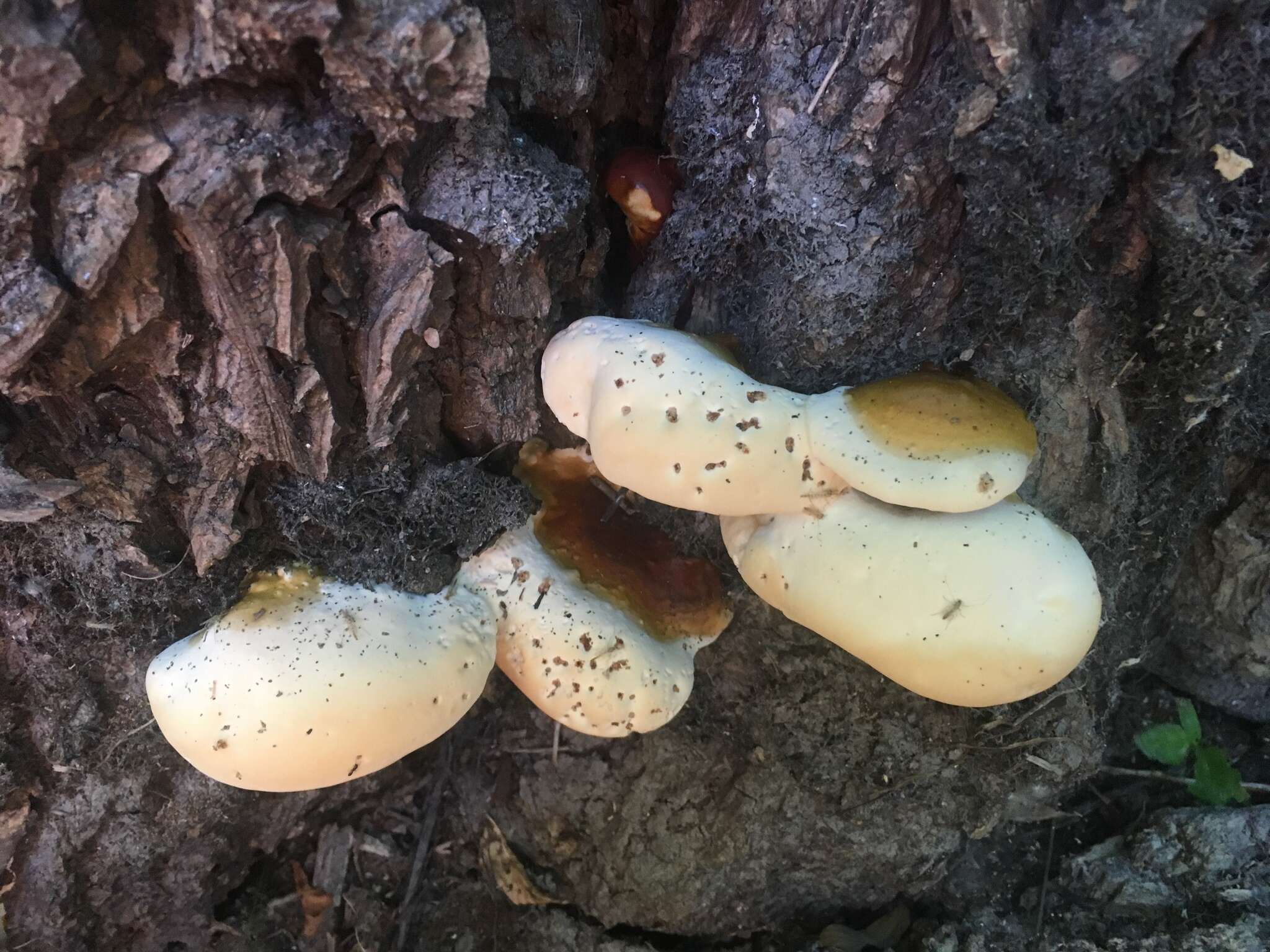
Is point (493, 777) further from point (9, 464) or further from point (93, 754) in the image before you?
point (9, 464)

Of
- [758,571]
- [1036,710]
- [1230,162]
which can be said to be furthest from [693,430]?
[1036,710]

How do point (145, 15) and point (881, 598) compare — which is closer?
point (145, 15)

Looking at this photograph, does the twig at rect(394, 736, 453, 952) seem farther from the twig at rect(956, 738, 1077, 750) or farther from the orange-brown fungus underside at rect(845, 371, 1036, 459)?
the orange-brown fungus underside at rect(845, 371, 1036, 459)

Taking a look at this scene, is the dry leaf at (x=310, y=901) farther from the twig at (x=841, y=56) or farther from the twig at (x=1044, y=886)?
the twig at (x=841, y=56)

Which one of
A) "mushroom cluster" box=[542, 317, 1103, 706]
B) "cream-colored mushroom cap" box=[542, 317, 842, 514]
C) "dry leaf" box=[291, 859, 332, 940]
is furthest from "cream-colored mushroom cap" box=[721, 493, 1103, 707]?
"dry leaf" box=[291, 859, 332, 940]

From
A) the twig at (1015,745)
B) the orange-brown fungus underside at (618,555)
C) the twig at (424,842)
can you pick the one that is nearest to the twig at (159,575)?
the orange-brown fungus underside at (618,555)

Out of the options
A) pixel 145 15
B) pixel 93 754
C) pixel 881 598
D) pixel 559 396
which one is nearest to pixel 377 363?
pixel 559 396
